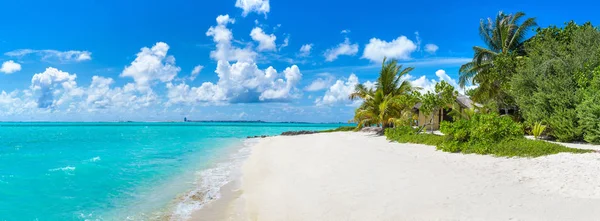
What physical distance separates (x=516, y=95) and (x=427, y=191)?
49.5 feet

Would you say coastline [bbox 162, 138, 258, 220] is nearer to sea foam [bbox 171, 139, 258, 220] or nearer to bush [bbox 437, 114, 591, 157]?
sea foam [bbox 171, 139, 258, 220]

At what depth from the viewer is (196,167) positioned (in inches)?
563

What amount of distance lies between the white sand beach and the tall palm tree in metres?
17.7

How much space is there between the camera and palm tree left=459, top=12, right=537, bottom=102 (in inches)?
→ 991

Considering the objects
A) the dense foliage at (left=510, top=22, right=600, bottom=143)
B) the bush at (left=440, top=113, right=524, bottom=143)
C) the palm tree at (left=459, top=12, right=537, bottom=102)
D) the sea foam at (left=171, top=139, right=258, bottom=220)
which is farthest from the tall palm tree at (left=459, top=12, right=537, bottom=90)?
the sea foam at (left=171, top=139, right=258, bottom=220)

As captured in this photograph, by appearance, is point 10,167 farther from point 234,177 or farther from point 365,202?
point 365,202

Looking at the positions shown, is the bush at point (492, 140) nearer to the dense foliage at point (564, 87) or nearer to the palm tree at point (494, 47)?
the dense foliage at point (564, 87)

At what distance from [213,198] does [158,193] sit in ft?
6.96

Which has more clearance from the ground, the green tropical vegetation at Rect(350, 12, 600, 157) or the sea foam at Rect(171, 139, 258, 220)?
the green tropical vegetation at Rect(350, 12, 600, 157)

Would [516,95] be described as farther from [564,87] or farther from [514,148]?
[514,148]

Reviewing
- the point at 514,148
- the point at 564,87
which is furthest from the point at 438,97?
the point at 514,148

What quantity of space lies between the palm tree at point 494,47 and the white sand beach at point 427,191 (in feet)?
56.4

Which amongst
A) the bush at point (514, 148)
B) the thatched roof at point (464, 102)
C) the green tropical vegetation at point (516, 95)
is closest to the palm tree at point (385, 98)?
the green tropical vegetation at point (516, 95)

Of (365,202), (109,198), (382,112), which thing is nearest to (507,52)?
(382,112)
